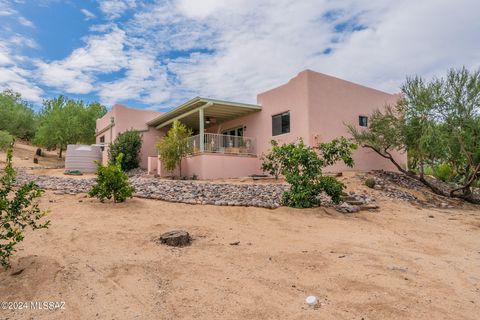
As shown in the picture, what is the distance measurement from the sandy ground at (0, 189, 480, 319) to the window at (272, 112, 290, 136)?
26.8 feet

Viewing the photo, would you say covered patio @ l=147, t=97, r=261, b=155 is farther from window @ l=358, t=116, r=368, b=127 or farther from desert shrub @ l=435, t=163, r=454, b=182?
desert shrub @ l=435, t=163, r=454, b=182

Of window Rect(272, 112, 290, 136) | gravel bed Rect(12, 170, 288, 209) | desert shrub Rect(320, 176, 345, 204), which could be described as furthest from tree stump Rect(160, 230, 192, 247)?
window Rect(272, 112, 290, 136)

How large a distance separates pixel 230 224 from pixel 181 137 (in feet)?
29.9

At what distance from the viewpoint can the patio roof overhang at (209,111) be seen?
14.2m

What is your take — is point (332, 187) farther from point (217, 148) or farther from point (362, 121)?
point (362, 121)

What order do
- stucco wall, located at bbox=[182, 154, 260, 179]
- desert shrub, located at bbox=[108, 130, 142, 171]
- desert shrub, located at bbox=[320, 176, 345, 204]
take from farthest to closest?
desert shrub, located at bbox=[108, 130, 142, 171] → stucco wall, located at bbox=[182, 154, 260, 179] → desert shrub, located at bbox=[320, 176, 345, 204]

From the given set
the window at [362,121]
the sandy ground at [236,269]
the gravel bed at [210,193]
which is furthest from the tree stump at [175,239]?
the window at [362,121]

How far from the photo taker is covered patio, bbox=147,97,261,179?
14.1 meters

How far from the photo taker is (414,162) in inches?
623

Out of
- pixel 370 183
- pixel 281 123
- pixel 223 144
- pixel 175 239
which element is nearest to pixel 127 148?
pixel 223 144

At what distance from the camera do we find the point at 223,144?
50.4ft

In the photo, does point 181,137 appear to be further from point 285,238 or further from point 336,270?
point 336,270

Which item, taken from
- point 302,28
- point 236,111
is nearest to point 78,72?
point 236,111

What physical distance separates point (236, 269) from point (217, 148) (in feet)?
36.4
